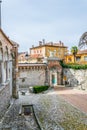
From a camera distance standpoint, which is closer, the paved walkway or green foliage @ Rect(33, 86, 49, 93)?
the paved walkway

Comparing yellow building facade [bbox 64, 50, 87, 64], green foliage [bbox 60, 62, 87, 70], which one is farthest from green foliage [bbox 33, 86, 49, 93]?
yellow building facade [bbox 64, 50, 87, 64]

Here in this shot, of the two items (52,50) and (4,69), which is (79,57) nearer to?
(52,50)

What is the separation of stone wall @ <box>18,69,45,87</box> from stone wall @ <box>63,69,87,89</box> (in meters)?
5.19

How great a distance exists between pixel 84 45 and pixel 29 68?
78.9 feet

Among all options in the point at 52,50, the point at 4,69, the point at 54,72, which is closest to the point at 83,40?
the point at 4,69

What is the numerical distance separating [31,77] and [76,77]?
29.0ft

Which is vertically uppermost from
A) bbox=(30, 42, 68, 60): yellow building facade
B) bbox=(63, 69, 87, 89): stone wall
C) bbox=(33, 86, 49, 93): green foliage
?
bbox=(30, 42, 68, 60): yellow building facade

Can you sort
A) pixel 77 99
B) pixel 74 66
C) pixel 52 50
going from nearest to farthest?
pixel 77 99 → pixel 74 66 → pixel 52 50

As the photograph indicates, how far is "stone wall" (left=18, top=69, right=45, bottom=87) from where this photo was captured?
38.4m

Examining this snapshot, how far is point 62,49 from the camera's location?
6197 centimetres

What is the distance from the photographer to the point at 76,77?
39469 millimetres

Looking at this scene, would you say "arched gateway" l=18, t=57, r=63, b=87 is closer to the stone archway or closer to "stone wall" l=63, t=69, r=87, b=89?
the stone archway

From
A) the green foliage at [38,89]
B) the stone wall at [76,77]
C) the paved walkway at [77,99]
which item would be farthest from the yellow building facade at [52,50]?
the paved walkway at [77,99]

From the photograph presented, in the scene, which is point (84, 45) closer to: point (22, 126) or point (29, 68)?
point (22, 126)
